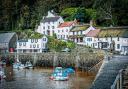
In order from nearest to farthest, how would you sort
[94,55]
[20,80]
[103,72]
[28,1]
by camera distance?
1. [103,72]
2. [20,80]
3. [94,55]
4. [28,1]

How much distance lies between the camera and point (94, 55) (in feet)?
244

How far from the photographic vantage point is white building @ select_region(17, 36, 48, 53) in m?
91.4

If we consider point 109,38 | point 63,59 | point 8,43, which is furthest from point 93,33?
point 8,43

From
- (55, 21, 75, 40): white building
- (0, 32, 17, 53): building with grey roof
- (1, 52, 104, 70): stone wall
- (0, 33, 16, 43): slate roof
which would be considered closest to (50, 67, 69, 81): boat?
(1, 52, 104, 70): stone wall

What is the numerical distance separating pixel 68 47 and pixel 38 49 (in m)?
9.16

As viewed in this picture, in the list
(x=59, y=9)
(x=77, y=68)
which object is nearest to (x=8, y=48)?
(x=59, y=9)

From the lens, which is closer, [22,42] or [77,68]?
[77,68]

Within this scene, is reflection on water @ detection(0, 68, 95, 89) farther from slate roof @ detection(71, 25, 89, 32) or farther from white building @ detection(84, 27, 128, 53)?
slate roof @ detection(71, 25, 89, 32)

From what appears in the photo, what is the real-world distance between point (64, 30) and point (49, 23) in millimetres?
6216

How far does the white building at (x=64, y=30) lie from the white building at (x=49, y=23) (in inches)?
58.9

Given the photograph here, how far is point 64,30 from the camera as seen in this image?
93438 millimetres

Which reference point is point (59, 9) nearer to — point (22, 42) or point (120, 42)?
point (22, 42)

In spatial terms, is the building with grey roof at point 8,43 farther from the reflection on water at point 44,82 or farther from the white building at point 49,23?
the reflection on water at point 44,82

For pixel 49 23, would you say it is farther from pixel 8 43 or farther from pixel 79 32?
pixel 79 32
